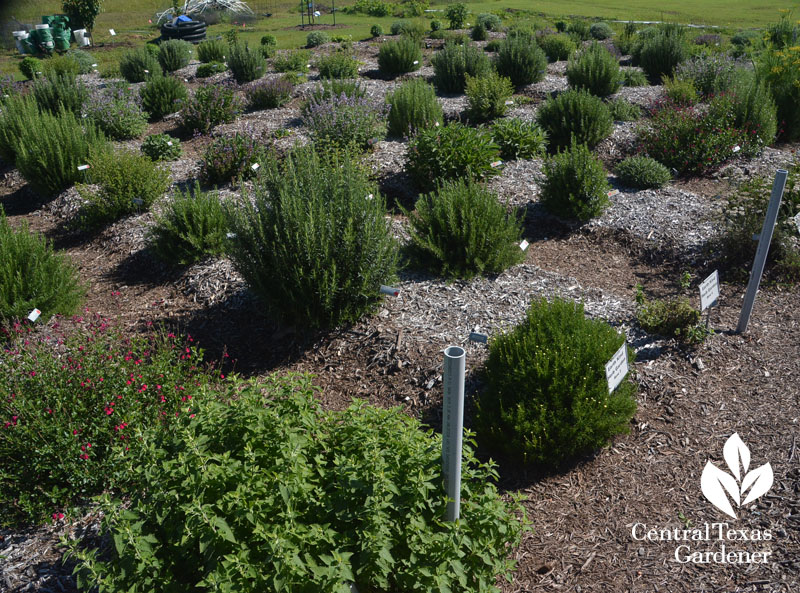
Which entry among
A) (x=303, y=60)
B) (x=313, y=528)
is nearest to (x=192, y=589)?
(x=313, y=528)

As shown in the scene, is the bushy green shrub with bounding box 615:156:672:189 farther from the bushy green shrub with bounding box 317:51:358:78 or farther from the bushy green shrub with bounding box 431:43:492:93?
the bushy green shrub with bounding box 317:51:358:78

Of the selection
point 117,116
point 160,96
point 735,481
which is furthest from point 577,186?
point 160,96

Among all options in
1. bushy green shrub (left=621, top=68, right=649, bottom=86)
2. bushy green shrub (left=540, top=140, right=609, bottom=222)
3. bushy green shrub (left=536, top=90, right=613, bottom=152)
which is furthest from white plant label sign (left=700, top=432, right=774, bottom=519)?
bushy green shrub (left=621, top=68, right=649, bottom=86)

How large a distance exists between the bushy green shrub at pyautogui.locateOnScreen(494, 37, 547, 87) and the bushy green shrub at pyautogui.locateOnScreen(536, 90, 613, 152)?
13.7 ft

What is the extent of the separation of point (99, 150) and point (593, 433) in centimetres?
796

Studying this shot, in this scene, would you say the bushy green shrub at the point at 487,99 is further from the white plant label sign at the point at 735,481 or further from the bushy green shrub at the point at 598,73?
the white plant label sign at the point at 735,481

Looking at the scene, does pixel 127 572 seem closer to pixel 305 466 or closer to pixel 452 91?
pixel 305 466

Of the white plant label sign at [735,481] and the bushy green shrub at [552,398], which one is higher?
the bushy green shrub at [552,398]

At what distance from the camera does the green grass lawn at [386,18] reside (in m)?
26.4

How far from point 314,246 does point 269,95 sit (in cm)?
830

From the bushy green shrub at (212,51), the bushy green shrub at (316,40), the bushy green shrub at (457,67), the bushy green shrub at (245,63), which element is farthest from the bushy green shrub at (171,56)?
the bushy green shrub at (457,67)

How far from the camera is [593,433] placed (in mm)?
3889

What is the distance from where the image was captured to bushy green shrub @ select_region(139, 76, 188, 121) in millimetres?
12219

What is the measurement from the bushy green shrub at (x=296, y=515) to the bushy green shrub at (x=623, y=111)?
30.5 ft
